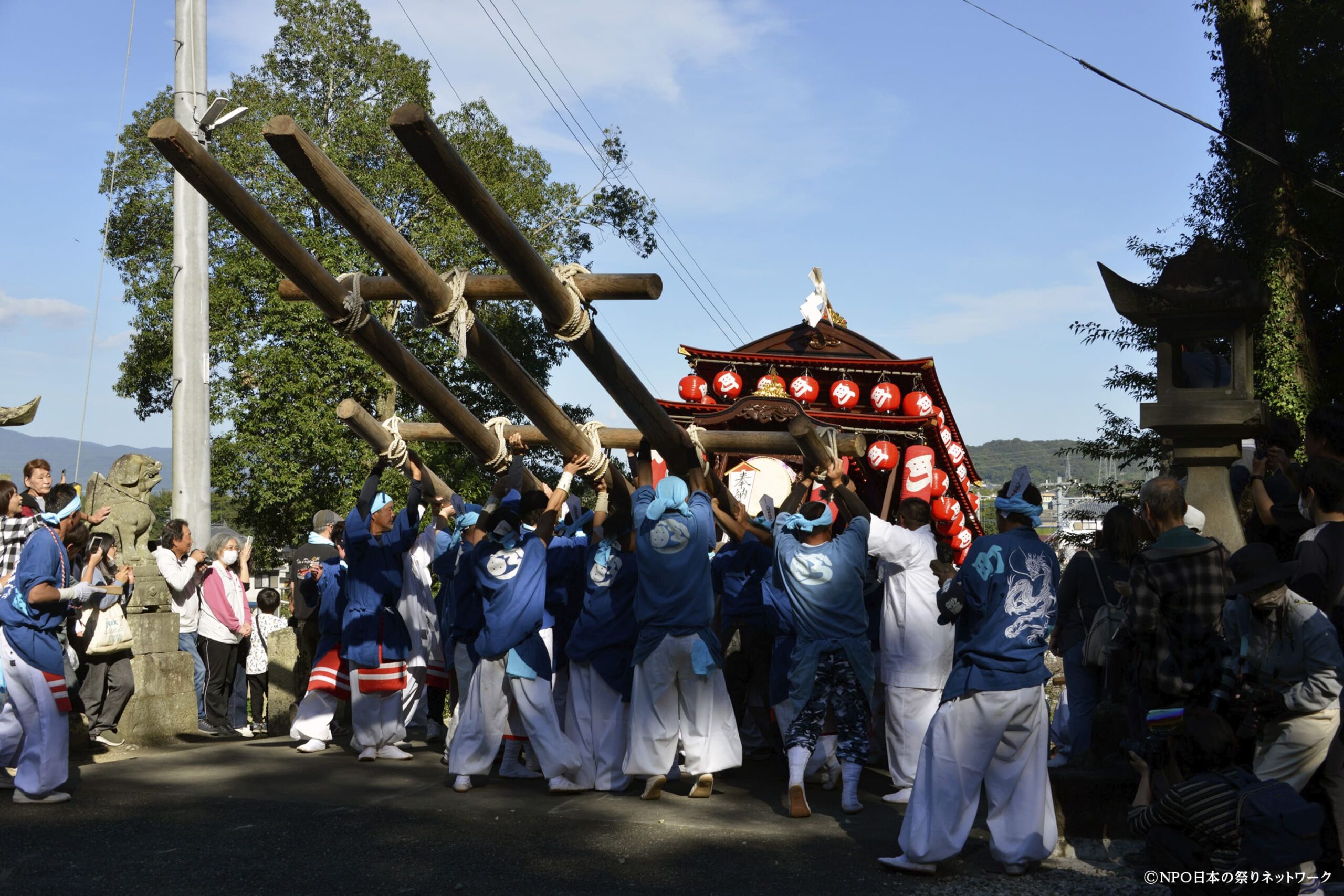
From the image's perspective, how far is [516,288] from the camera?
19.6 feet

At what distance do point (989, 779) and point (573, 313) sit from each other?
3.01 meters

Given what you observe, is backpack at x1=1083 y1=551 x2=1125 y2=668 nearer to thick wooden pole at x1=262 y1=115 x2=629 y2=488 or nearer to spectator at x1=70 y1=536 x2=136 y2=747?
thick wooden pole at x1=262 y1=115 x2=629 y2=488

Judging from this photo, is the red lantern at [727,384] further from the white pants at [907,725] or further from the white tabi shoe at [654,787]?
the white tabi shoe at [654,787]

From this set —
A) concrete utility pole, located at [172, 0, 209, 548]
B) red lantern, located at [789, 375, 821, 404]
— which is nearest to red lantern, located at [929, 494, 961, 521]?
red lantern, located at [789, 375, 821, 404]

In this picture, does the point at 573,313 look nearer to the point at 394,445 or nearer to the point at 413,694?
the point at 394,445

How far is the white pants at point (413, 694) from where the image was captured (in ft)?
28.5

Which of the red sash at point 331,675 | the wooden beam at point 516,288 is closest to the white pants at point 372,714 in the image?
the red sash at point 331,675

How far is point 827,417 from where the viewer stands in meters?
16.9

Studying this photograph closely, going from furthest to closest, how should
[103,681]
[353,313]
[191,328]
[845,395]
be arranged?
1. [845,395]
2. [191,328]
3. [103,681]
4. [353,313]

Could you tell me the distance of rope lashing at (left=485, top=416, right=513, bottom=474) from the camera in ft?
23.9

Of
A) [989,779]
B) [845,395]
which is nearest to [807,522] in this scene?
[989,779]

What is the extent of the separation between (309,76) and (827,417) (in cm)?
1341

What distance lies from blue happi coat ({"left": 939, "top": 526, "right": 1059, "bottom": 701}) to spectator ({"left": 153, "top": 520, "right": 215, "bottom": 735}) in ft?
21.6

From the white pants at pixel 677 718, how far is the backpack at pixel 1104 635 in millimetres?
2207
